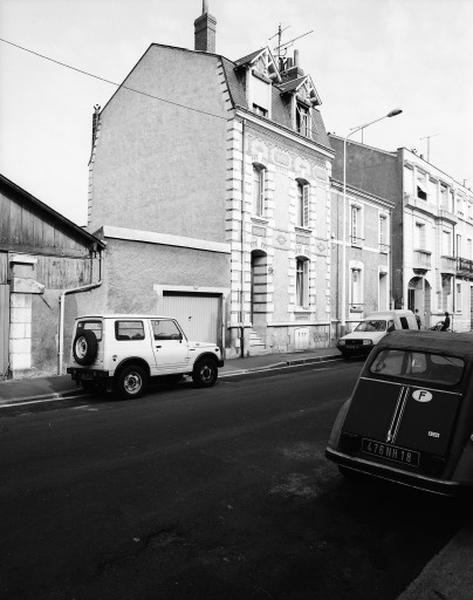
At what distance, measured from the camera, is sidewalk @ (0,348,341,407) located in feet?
35.3

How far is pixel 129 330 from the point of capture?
1082cm

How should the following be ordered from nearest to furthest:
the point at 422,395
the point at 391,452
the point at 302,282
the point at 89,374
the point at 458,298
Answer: the point at 391,452 < the point at 422,395 < the point at 89,374 < the point at 302,282 < the point at 458,298

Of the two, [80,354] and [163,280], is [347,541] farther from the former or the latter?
[163,280]

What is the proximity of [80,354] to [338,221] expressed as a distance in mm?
17774

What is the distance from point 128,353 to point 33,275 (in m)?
4.64

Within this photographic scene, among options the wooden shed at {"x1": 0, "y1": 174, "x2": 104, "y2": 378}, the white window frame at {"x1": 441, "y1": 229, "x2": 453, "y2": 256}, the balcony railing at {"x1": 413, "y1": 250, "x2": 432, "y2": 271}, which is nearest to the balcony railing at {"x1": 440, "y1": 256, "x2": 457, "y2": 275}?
the white window frame at {"x1": 441, "y1": 229, "x2": 453, "y2": 256}

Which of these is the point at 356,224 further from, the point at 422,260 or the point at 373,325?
the point at 422,260

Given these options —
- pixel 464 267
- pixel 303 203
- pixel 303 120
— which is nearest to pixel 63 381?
pixel 303 203

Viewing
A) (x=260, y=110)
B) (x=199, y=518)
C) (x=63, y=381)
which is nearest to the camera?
(x=199, y=518)

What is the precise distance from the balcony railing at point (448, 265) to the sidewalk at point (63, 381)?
21.3 m

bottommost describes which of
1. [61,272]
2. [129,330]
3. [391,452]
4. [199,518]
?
[199,518]

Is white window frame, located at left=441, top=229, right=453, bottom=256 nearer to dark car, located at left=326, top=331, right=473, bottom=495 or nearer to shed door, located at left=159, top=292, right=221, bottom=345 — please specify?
shed door, located at left=159, top=292, right=221, bottom=345

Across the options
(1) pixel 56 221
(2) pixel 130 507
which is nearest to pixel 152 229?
(1) pixel 56 221

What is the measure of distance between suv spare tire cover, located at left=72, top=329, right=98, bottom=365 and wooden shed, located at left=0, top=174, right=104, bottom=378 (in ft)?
10.1
